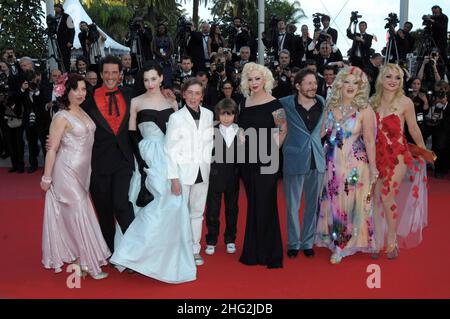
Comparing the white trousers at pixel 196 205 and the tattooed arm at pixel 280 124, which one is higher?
the tattooed arm at pixel 280 124

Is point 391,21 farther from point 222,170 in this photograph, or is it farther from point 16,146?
point 16,146

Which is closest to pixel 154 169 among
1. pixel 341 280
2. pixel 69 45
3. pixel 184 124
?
pixel 184 124

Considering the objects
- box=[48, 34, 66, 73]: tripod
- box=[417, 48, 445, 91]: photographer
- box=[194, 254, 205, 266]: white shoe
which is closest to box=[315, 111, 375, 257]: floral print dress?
box=[194, 254, 205, 266]: white shoe

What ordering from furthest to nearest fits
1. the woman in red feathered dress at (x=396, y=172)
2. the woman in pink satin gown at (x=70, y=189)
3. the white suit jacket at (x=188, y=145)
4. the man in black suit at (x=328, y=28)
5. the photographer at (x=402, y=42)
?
the photographer at (x=402, y=42)
the man in black suit at (x=328, y=28)
the woman in red feathered dress at (x=396, y=172)
the white suit jacket at (x=188, y=145)
the woman in pink satin gown at (x=70, y=189)

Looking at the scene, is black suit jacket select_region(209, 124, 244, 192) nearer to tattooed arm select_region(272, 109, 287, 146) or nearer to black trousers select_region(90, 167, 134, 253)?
tattooed arm select_region(272, 109, 287, 146)

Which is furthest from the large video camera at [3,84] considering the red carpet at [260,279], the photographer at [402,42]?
the photographer at [402,42]

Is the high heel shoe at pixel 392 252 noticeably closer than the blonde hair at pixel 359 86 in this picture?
No

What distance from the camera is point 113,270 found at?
172 inches

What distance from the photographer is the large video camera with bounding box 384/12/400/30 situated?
36.1 feet

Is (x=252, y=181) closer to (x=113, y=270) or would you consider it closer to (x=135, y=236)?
(x=135, y=236)

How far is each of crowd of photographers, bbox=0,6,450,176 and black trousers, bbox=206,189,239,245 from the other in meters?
2.57

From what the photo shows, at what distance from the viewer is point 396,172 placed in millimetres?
4508

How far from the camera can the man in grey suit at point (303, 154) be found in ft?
14.6

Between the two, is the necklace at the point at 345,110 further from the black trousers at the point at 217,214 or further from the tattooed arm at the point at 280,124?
the black trousers at the point at 217,214
